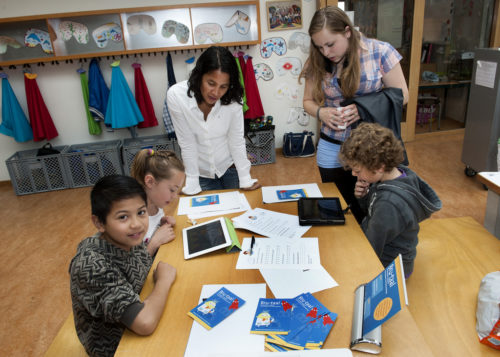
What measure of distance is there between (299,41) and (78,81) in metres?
2.40

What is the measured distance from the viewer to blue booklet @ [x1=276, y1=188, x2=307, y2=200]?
5.84ft

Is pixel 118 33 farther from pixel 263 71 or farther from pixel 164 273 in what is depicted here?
pixel 164 273

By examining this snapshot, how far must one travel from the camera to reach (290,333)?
971 mm

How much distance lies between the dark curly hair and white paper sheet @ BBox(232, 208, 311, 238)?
A: 58 cm

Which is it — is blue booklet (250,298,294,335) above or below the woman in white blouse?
below

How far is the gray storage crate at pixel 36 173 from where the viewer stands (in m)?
3.82

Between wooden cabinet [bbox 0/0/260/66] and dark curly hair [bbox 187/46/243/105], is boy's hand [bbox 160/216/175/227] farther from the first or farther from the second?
wooden cabinet [bbox 0/0/260/66]

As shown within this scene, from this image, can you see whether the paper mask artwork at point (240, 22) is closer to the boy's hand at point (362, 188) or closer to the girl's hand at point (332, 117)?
the girl's hand at point (332, 117)

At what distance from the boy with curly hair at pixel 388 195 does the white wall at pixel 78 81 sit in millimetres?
2798

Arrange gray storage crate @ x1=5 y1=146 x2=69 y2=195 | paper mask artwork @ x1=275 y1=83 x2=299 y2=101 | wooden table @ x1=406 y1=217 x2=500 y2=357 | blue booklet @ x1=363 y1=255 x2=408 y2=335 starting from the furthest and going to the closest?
1. paper mask artwork @ x1=275 y1=83 x2=299 y2=101
2. gray storage crate @ x1=5 y1=146 x2=69 y2=195
3. wooden table @ x1=406 y1=217 x2=500 y2=357
4. blue booklet @ x1=363 y1=255 x2=408 y2=335

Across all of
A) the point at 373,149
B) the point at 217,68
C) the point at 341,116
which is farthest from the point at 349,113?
the point at 217,68

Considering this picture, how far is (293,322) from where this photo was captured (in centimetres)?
100

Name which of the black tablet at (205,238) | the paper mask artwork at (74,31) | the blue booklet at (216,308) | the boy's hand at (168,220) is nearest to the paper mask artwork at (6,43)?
the paper mask artwork at (74,31)

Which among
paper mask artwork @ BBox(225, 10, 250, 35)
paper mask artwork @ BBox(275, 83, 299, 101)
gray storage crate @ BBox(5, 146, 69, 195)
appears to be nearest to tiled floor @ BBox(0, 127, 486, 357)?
gray storage crate @ BBox(5, 146, 69, 195)
